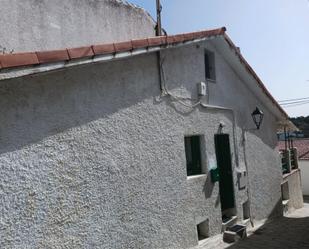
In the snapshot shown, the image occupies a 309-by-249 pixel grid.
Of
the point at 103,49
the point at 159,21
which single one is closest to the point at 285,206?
the point at 159,21

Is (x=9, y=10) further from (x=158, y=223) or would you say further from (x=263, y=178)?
(x=263, y=178)

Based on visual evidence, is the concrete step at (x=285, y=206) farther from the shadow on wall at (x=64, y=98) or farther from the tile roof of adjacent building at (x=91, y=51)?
the shadow on wall at (x=64, y=98)

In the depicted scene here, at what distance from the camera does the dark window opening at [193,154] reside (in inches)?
343

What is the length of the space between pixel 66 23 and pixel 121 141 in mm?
2851

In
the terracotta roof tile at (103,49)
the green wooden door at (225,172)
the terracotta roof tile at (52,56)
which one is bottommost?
the green wooden door at (225,172)

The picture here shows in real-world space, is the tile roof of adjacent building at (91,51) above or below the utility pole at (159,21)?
below

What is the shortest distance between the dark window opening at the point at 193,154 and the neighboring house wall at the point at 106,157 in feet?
0.65

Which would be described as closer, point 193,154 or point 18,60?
point 18,60

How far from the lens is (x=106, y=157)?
5848 millimetres

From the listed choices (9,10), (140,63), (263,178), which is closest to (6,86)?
(9,10)

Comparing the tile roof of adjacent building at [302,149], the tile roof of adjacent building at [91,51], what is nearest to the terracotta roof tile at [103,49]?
the tile roof of adjacent building at [91,51]

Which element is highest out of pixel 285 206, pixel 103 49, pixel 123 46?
pixel 123 46

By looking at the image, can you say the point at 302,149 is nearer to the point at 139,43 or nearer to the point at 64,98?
the point at 139,43

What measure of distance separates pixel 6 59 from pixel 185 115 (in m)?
4.74
